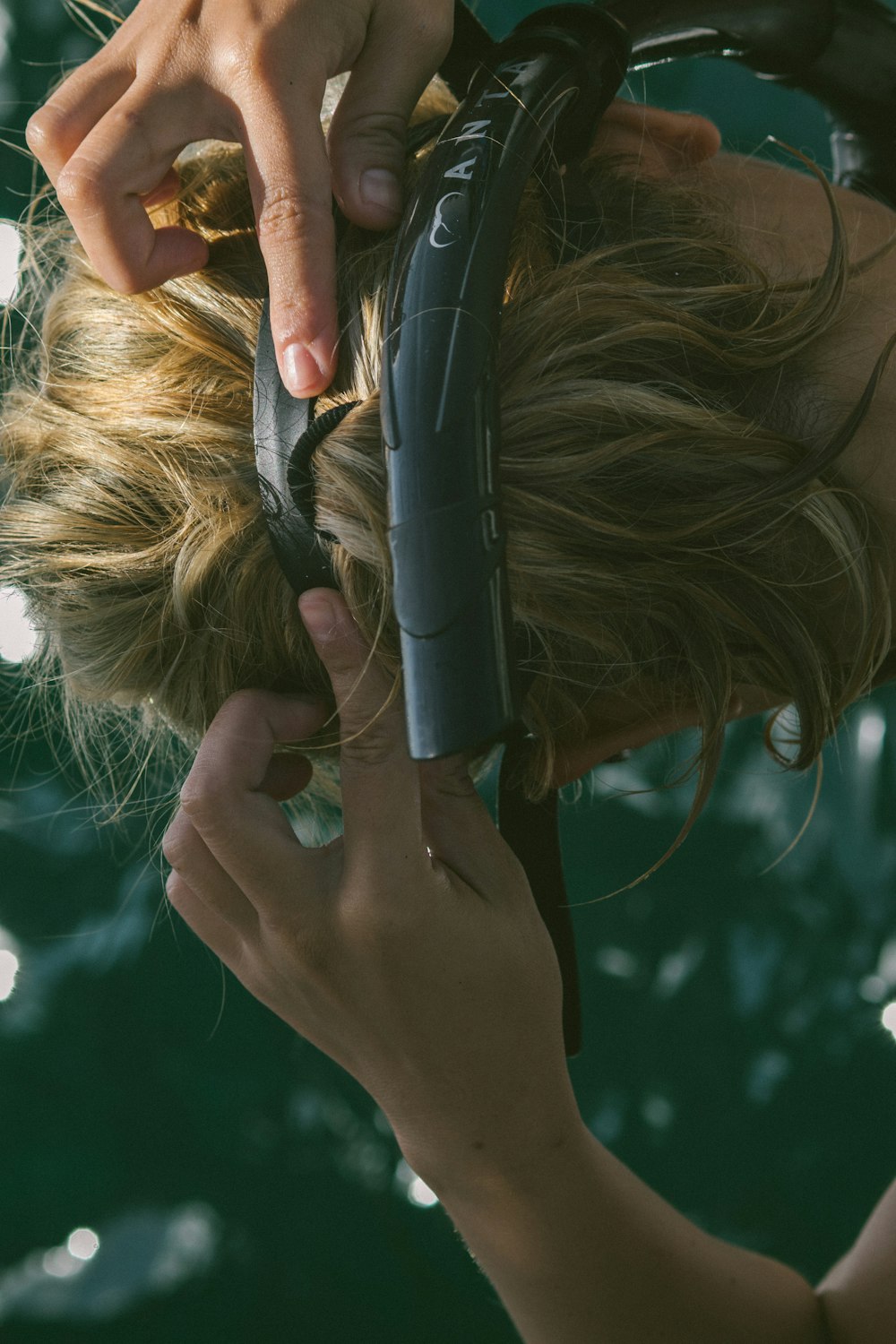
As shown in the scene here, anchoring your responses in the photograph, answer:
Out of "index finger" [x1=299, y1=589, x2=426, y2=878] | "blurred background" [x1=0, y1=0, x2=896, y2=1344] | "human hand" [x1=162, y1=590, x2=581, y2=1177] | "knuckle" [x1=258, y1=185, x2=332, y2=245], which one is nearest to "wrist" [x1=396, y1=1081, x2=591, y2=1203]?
"human hand" [x1=162, y1=590, x2=581, y2=1177]

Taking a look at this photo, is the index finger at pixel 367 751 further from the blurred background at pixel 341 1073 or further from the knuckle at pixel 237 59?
the blurred background at pixel 341 1073

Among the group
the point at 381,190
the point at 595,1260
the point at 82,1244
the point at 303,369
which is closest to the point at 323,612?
the point at 303,369

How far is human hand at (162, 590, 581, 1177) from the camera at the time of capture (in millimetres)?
643

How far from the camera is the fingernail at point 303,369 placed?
578 mm

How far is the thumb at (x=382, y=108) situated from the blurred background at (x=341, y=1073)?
658 millimetres

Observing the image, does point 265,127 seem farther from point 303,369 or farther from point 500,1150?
point 500,1150

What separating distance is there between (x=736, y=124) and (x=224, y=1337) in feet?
5.12

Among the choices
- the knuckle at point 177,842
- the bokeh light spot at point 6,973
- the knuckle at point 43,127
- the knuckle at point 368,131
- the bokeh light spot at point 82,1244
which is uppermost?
the knuckle at point 368,131

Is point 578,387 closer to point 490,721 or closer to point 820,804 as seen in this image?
point 490,721

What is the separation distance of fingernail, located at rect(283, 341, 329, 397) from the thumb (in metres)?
0.11

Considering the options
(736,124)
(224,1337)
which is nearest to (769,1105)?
(224,1337)

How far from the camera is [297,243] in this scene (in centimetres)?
58

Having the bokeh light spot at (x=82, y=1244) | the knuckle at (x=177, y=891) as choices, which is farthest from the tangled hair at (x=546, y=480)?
the bokeh light spot at (x=82, y=1244)

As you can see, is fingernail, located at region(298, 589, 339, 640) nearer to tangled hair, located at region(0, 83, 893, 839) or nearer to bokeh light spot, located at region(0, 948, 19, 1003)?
tangled hair, located at region(0, 83, 893, 839)
